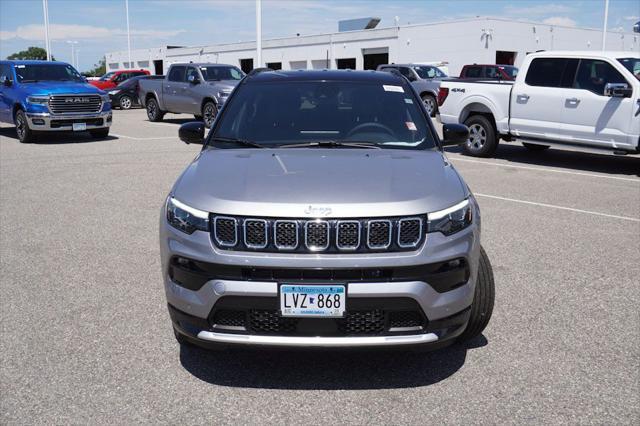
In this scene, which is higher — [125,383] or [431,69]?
[431,69]

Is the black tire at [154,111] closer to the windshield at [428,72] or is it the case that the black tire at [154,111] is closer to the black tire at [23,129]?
the black tire at [23,129]

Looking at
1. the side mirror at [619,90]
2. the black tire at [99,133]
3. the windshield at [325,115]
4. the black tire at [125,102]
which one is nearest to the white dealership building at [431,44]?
the black tire at [125,102]

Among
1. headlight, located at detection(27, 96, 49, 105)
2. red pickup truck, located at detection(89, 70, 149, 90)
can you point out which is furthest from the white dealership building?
headlight, located at detection(27, 96, 49, 105)

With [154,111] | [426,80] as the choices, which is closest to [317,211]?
[154,111]

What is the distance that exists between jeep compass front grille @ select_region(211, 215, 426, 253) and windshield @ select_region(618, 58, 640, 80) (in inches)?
384

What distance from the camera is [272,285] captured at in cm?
325

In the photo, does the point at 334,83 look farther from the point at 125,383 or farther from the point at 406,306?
the point at 125,383

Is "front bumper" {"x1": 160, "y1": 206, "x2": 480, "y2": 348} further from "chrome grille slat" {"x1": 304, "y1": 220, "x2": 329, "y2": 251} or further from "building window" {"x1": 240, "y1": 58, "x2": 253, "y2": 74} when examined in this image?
"building window" {"x1": 240, "y1": 58, "x2": 253, "y2": 74}

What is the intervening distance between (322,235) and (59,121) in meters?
13.9

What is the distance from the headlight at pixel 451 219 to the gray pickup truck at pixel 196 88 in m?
15.5

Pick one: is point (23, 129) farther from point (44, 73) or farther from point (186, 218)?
point (186, 218)

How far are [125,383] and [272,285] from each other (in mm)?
1105

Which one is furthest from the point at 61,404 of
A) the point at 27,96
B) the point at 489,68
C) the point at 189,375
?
the point at 489,68

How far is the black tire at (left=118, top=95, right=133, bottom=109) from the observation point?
30.1 meters
